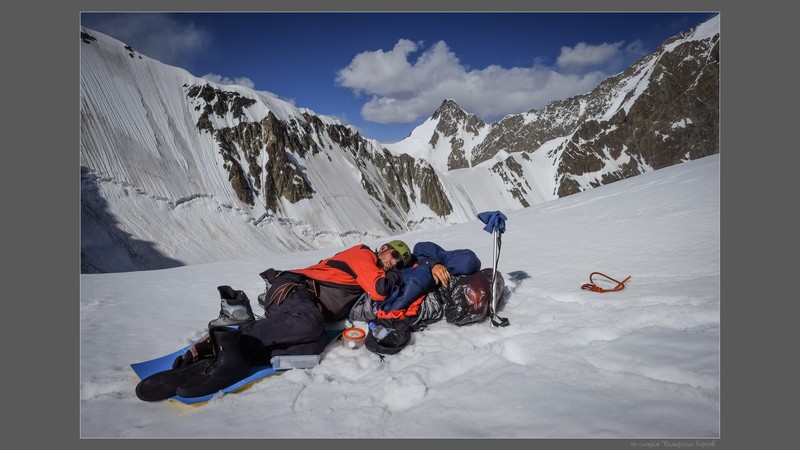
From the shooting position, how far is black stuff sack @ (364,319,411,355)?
9.83ft

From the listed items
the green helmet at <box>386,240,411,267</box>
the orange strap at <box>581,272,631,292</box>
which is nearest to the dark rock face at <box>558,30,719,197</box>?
the orange strap at <box>581,272,631,292</box>

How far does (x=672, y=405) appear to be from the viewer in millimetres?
1875

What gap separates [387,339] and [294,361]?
760 mm

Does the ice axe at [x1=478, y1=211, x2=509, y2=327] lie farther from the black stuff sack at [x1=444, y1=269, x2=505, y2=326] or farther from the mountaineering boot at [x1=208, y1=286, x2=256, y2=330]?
the mountaineering boot at [x1=208, y1=286, x2=256, y2=330]

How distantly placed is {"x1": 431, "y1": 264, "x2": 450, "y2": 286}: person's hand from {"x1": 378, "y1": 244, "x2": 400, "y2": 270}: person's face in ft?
1.52

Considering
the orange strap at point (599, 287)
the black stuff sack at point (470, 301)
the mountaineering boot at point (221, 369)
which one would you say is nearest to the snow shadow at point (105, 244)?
the mountaineering boot at point (221, 369)

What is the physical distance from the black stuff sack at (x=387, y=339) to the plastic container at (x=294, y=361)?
0.47 meters

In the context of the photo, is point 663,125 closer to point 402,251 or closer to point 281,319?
point 402,251

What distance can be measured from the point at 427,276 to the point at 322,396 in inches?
65.8

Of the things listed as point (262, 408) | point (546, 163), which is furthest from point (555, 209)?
point (546, 163)

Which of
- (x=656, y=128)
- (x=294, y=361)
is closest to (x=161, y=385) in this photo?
(x=294, y=361)

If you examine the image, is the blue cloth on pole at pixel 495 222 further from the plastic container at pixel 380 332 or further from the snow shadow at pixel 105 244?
the snow shadow at pixel 105 244

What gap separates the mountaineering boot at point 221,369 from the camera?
2.42 m

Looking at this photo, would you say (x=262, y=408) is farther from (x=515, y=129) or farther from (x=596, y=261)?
(x=515, y=129)
